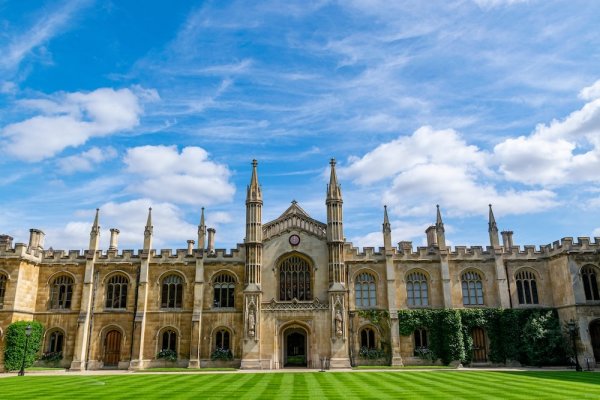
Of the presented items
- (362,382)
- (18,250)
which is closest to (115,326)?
(18,250)

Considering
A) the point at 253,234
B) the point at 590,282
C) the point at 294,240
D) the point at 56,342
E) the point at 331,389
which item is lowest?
the point at 331,389

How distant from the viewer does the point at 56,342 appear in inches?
1459

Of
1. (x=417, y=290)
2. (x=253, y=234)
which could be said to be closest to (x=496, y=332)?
(x=417, y=290)

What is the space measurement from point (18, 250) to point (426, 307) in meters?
31.1

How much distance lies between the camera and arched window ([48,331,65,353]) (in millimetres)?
36844

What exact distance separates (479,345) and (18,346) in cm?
3341

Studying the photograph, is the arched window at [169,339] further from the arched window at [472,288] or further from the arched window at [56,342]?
the arched window at [472,288]

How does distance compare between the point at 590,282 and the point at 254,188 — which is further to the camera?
the point at 254,188

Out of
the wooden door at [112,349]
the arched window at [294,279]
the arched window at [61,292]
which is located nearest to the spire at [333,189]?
the arched window at [294,279]

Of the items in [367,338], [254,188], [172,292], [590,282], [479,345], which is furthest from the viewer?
[254,188]

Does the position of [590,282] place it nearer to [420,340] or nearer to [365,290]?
[420,340]

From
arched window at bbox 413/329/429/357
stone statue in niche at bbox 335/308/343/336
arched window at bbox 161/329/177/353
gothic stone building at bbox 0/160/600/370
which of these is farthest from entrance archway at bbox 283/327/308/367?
arched window at bbox 161/329/177/353

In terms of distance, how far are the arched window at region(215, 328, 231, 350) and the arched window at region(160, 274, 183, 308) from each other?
155 inches

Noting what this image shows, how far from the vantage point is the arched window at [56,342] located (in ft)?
121
